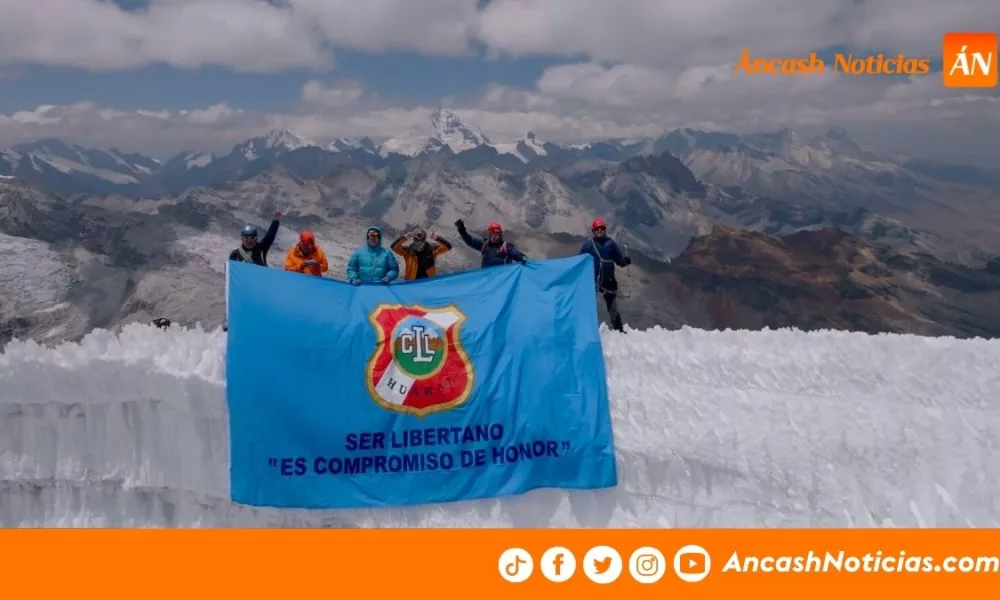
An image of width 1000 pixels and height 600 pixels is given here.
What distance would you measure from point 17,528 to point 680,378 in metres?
7.85

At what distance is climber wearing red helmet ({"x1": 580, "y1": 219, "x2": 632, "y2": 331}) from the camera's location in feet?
30.2

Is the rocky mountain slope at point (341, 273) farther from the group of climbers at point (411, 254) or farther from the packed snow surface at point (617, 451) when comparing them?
the packed snow surface at point (617, 451)

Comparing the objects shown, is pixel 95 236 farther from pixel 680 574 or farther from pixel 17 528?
pixel 680 574

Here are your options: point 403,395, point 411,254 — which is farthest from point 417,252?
point 403,395

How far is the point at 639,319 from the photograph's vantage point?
78.6 metres

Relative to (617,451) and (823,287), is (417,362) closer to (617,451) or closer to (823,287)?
(617,451)

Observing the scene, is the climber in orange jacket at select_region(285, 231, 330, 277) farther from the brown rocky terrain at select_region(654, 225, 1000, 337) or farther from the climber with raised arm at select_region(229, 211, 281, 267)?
the brown rocky terrain at select_region(654, 225, 1000, 337)

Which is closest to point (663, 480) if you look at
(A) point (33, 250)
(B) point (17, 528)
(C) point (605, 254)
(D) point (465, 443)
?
(D) point (465, 443)

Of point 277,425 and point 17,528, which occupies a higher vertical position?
point 277,425

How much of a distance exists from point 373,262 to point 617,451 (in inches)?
151

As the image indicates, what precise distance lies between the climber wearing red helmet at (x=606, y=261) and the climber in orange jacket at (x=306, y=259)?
11.6ft

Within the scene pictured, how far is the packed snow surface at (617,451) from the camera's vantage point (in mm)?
7527

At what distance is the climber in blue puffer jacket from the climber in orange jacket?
467 mm

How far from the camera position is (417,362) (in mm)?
7543
